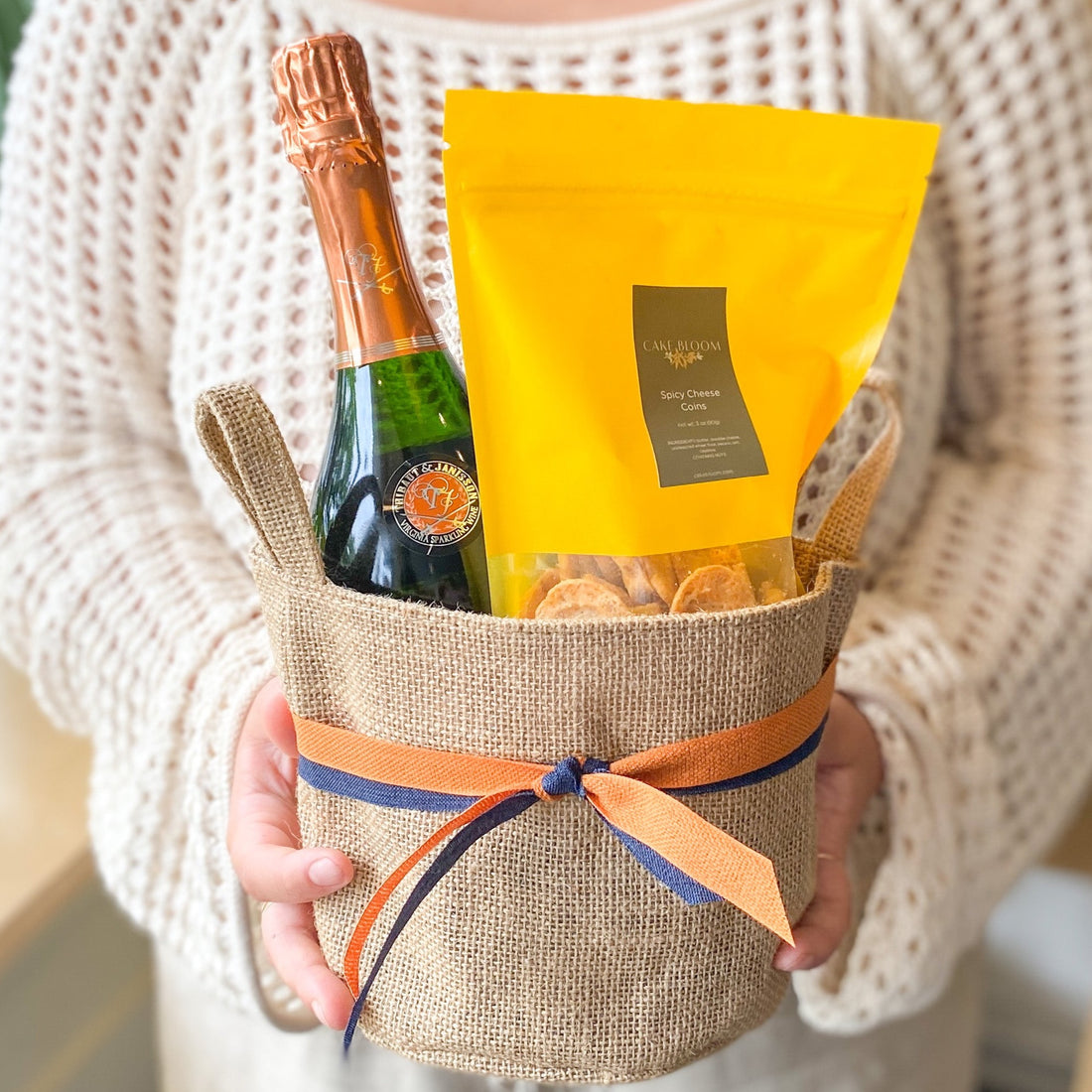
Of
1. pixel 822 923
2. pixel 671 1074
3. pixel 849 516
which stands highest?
pixel 849 516

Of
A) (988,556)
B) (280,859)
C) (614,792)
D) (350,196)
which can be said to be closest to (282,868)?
(280,859)

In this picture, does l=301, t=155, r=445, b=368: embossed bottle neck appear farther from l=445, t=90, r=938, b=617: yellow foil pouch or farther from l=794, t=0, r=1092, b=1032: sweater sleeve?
l=794, t=0, r=1092, b=1032: sweater sleeve

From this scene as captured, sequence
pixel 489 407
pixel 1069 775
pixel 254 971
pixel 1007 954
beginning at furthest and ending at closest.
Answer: pixel 1007 954, pixel 1069 775, pixel 254 971, pixel 489 407

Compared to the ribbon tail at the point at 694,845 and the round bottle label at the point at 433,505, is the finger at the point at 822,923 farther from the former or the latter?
the round bottle label at the point at 433,505

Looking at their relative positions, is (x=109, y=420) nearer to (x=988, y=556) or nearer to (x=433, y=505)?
(x=433, y=505)

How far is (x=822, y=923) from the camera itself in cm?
40

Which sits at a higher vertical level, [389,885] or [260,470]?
[260,470]

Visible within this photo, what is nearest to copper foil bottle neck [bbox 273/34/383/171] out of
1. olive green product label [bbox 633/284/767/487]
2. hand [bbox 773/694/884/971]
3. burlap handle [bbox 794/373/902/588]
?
olive green product label [bbox 633/284/767/487]

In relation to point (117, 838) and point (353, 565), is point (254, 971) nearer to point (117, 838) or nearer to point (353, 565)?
point (117, 838)

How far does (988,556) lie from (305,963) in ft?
1.42

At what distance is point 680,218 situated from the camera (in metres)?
0.35

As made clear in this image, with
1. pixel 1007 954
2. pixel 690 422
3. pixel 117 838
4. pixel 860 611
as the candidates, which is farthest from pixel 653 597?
pixel 1007 954

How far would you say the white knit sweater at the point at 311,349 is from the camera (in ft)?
1.66

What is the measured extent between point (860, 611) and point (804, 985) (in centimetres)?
19
